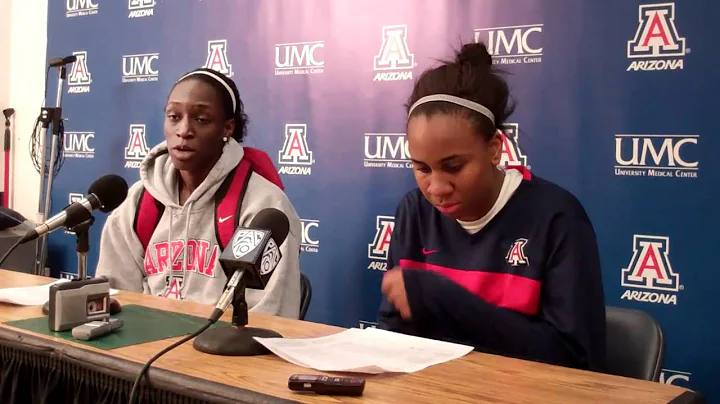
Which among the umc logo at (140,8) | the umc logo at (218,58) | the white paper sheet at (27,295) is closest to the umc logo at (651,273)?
the white paper sheet at (27,295)

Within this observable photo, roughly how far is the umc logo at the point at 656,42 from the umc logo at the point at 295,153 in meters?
1.35

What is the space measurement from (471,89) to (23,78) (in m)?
3.53

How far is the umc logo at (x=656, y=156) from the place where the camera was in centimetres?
222

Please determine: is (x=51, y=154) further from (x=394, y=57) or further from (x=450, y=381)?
(x=450, y=381)

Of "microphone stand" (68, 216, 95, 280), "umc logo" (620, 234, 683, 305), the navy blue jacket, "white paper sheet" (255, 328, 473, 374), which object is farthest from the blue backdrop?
"microphone stand" (68, 216, 95, 280)

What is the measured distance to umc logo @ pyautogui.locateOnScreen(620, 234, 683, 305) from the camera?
225 cm

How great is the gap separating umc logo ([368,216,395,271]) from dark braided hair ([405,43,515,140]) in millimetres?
1139

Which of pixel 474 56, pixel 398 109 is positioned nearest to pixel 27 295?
pixel 474 56

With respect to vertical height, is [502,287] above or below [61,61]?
below

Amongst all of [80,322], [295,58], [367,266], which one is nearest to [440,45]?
[295,58]

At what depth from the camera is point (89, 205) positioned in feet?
4.47

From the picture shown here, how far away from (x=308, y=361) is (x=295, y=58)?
2166 millimetres

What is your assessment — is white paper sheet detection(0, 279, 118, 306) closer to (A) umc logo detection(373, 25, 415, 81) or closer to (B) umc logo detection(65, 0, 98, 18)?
(A) umc logo detection(373, 25, 415, 81)

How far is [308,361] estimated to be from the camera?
112 centimetres
